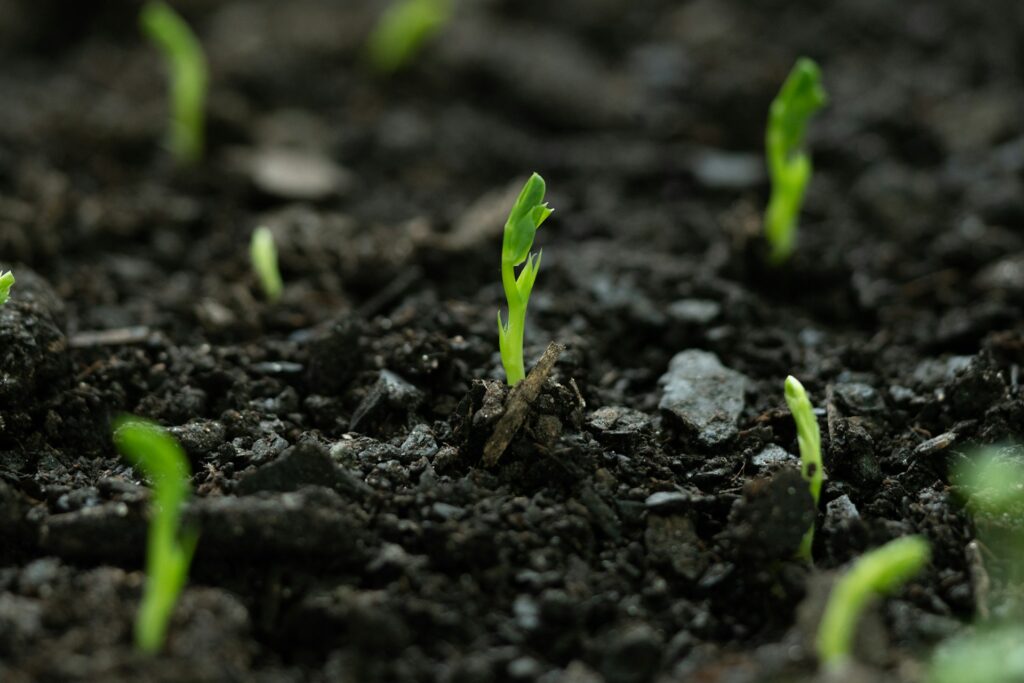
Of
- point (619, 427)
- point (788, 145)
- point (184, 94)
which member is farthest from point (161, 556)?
point (184, 94)

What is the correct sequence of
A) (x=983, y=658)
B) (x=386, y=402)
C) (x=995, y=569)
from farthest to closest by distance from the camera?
(x=386, y=402), (x=995, y=569), (x=983, y=658)

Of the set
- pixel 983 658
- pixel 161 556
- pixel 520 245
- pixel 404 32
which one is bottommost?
pixel 983 658

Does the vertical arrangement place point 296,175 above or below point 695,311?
above

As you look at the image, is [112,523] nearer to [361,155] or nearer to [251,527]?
[251,527]

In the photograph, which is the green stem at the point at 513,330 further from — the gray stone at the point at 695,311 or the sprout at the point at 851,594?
the sprout at the point at 851,594

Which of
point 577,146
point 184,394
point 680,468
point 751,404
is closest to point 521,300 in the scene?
point 680,468

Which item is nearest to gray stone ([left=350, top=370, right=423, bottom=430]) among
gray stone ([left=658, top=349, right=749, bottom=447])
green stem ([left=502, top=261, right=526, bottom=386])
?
green stem ([left=502, top=261, right=526, bottom=386])

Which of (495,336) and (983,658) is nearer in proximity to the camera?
(983,658)

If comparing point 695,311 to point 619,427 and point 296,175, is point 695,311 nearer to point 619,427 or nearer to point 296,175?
point 619,427
